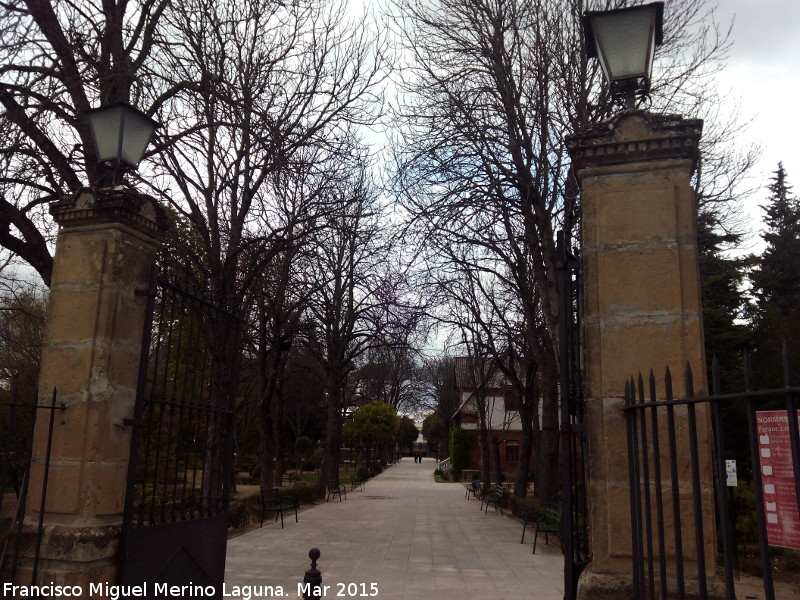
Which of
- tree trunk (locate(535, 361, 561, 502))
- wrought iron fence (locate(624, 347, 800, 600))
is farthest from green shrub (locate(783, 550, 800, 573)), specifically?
wrought iron fence (locate(624, 347, 800, 600))

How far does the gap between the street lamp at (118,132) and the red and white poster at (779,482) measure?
24.3 ft

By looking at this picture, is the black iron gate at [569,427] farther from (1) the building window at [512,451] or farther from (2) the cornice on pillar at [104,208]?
(1) the building window at [512,451]

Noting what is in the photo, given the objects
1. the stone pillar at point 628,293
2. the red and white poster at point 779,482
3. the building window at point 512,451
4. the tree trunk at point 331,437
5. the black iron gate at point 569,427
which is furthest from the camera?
the building window at point 512,451

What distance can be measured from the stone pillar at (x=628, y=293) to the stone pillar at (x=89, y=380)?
315 centimetres

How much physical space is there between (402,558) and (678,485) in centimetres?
871

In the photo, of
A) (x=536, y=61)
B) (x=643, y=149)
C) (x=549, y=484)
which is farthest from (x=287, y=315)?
(x=643, y=149)

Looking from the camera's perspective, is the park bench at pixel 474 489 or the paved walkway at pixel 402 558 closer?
the paved walkway at pixel 402 558

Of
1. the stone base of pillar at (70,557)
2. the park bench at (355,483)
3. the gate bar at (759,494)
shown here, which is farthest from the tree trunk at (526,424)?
the gate bar at (759,494)

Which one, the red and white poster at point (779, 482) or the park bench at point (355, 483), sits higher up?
the red and white poster at point (779, 482)

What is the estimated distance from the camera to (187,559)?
184 inches

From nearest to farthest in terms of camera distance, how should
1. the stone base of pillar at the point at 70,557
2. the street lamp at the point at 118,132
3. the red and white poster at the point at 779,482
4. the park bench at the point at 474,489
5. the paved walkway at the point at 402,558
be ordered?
the stone base of pillar at the point at 70,557
the street lamp at the point at 118,132
the red and white poster at the point at 779,482
the paved walkway at the point at 402,558
the park bench at the point at 474,489

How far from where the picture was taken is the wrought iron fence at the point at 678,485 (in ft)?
6.21

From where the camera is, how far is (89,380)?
A: 168 inches

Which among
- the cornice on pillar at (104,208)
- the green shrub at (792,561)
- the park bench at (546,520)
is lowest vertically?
the green shrub at (792,561)
